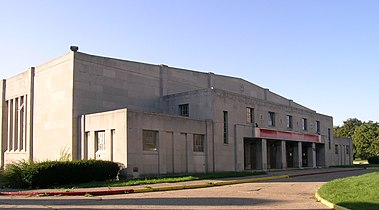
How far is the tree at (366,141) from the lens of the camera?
100400 mm

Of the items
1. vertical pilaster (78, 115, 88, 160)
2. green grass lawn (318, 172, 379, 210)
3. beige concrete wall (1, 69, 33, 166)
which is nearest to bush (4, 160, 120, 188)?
vertical pilaster (78, 115, 88, 160)

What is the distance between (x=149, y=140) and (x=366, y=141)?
84.6 m

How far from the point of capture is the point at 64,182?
24.7m

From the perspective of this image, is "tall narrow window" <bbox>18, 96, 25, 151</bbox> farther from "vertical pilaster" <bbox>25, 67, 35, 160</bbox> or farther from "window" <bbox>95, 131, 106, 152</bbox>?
"window" <bbox>95, 131, 106, 152</bbox>

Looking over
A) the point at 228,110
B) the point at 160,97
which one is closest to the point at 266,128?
the point at 228,110

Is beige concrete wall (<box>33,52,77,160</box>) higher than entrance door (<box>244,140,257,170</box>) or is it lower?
higher

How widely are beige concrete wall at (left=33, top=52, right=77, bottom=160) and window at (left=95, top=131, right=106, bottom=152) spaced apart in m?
2.38

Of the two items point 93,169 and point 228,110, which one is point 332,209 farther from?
point 228,110

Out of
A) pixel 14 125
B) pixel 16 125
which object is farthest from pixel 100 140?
pixel 14 125

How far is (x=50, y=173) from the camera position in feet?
78.4

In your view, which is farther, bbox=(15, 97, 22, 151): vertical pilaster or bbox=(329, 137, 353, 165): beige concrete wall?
bbox=(329, 137, 353, 165): beige concrete wall

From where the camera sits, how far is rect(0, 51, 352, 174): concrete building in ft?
99.8

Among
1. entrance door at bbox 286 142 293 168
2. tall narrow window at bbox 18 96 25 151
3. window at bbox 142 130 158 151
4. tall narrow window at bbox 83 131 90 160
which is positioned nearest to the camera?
window at bbox 142 130 158 151

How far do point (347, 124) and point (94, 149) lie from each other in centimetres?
11327
